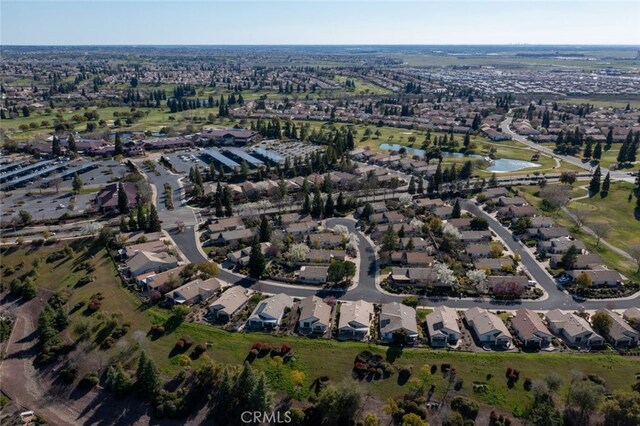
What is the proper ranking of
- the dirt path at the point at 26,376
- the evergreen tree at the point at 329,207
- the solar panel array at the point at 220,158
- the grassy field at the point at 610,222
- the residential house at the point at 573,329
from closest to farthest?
the dirt path at the point at 26,376, the residential house at the point at 573,329, the grassy field at the point at 610,222, the evergreen tree at the point at 329,207, the solar panel array at the point at 220,158

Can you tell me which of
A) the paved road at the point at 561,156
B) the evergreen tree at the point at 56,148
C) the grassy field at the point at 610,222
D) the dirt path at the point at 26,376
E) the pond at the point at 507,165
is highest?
the evergreen tree at the point at 56,148

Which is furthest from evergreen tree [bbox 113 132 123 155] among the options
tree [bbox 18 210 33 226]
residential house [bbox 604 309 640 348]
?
residential house [bbox 604 309 640 348]

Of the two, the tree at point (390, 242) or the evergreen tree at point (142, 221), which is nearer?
the tree at point (390, 242)

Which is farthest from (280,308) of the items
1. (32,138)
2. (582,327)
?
(32,138)

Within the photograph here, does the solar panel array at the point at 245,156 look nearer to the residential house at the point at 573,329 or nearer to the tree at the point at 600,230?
the tree at the point at 600,230

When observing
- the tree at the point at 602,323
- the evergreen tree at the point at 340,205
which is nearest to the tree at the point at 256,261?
the evergreen tree at the point at 340,205

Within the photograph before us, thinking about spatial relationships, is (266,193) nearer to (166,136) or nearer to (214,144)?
(214,144)

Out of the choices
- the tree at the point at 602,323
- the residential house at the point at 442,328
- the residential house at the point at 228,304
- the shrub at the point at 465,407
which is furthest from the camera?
the residential house at the point at 228,304
